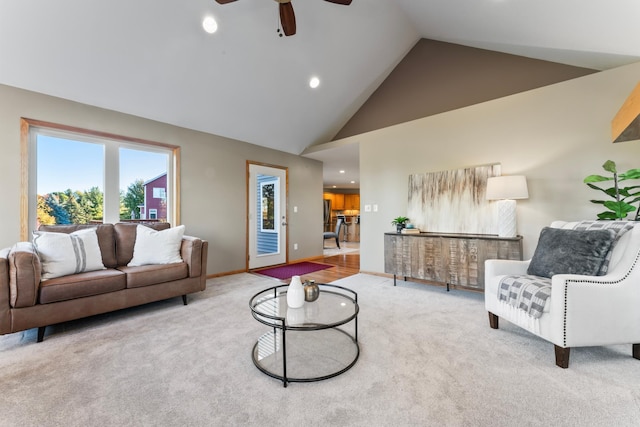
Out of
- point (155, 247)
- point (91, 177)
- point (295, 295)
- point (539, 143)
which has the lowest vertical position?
point (295, 295)

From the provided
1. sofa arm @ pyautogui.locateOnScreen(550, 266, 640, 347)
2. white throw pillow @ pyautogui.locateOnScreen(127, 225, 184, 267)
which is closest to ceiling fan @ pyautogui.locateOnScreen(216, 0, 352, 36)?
white throw pillow @ pyautogui.locateOnScreen(127, 225, 184, 267)

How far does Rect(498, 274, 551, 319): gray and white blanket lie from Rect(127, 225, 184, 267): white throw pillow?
3.23 metres

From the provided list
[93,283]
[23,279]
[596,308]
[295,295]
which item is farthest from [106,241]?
[596,308]

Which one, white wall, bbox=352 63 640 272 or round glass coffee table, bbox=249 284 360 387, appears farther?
white wall, bbox=352 63 640 272

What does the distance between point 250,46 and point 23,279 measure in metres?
3.19

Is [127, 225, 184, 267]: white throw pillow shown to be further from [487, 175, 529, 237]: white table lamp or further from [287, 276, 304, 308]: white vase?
[487, 175, 529, 237]: white table lamp

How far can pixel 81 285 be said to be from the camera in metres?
2.36

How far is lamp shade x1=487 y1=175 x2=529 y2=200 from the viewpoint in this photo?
300 cm

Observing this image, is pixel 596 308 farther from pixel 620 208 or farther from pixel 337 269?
pixel 337 269

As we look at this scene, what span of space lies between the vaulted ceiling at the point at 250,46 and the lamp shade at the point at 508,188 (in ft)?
4.59

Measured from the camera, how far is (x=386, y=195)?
14.8 ft

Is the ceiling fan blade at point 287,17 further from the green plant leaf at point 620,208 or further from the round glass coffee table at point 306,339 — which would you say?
the green plant leaf at point 620,208

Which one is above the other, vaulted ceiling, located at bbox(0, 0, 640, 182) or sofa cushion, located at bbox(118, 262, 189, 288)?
vaulted ceiling, located at bbox(0, 0, 640, 182)

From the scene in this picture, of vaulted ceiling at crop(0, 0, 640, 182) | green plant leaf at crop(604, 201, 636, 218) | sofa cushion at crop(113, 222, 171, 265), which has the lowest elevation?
sofa cushion at crop(113, 222, 171, 265)
